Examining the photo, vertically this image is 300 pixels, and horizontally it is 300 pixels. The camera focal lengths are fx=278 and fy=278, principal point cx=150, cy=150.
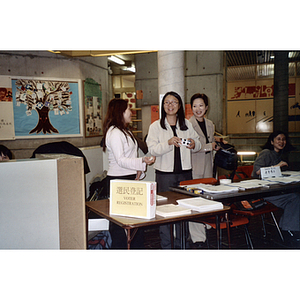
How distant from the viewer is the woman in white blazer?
10.6 ft

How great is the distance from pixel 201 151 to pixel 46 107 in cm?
322

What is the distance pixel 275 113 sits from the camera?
859 cm

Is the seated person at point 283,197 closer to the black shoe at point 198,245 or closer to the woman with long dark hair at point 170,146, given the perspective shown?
the black shoe at point 198,245

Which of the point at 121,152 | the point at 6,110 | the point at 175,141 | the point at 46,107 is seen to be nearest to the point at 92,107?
the point at 46,107

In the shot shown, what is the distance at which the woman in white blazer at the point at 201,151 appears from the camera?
3.23 m

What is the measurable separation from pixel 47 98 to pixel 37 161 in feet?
12.3

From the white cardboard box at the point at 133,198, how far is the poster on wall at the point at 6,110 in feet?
12.3

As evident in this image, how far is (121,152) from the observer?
7.98 feet

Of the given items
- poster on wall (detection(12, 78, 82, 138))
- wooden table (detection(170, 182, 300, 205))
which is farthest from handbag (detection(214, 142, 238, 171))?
poster on wall (detection(12, 78, 82, 138))

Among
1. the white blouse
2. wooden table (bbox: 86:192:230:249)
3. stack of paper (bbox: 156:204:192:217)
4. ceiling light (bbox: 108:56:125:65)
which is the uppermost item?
ceiling light (bbox: 108:56:125:65)

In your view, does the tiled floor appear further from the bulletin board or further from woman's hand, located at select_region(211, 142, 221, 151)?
the bulletin board

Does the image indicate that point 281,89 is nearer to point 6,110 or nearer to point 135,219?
point 6,110

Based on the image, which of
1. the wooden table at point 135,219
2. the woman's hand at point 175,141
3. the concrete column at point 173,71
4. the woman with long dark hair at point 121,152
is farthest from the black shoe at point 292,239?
the concrete column at point 173,71

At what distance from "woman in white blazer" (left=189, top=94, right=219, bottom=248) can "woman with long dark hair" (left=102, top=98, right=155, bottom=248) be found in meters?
0.99
